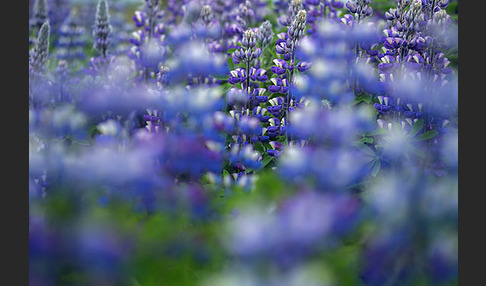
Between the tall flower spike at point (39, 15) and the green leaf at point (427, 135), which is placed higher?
the tall flower spike at point (39, 15)

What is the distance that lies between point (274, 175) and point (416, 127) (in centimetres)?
78

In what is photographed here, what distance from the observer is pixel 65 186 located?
130 centimetres

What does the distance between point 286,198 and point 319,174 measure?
14cm

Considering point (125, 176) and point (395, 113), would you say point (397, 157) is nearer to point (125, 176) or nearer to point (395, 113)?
point (395, 113)

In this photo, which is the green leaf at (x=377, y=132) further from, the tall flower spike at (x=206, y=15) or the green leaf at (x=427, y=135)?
the tall flower spike at (x=206, y=15)

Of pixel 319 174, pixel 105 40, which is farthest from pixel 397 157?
pixel 105 40

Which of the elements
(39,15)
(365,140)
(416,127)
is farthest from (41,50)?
(416,127)

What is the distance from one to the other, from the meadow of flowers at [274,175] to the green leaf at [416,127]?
2 cm

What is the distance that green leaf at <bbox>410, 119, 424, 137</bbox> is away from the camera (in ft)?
7.00

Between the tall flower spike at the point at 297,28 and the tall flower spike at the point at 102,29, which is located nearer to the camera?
the tall flower spike at the point at 297,28

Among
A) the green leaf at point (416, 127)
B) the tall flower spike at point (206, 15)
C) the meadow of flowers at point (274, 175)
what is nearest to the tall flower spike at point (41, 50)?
the meadow of flowers at point (274, 175)

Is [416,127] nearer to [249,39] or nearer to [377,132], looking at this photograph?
[377,132]

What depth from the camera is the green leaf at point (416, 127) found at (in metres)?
2.13

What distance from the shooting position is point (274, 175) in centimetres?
170
